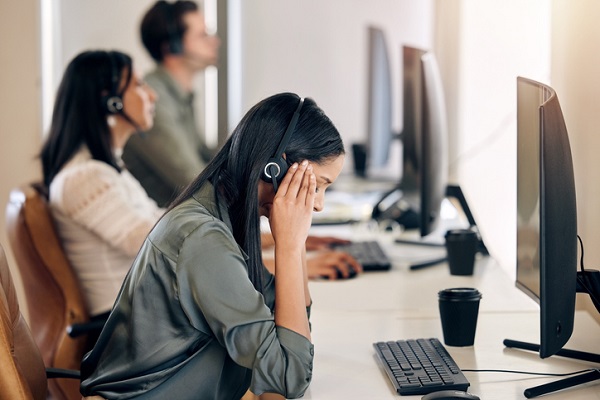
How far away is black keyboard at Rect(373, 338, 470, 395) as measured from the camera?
1.25 meters

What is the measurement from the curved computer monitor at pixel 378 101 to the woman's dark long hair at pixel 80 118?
113 centimetres

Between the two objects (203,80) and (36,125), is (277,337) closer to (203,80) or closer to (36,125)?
(36,125)

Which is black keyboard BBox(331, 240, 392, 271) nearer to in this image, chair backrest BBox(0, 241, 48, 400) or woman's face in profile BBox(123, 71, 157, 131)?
woman's face in profile BBox(123, 71, 157, 131)

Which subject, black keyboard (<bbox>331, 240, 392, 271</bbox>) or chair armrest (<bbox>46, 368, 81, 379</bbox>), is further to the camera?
black keyboard (<bbox>331, 240, 392, 271</bbox>)

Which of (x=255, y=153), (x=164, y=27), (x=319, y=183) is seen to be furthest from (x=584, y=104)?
(x=164, y=27)

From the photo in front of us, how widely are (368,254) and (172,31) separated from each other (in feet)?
6.77

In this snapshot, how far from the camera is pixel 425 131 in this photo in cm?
221

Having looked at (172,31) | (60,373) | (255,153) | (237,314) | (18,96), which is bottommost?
(60,373)

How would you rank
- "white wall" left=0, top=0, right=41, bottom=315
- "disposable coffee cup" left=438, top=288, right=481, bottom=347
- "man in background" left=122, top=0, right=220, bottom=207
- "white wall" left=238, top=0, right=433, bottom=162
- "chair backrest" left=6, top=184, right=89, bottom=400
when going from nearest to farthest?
"disposable coffee cup" left=438, top=288, right=481, bottom=347, "chair backrest" left=6, top=184, right=89, bottom=400, "white wall" left=0, top=0, right=41, bottom=315, "man in background" left=122, top=0, right=220, bottom=207, "white wall" left=238, top=0, right=433, bottom=162

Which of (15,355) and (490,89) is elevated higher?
(490,89)

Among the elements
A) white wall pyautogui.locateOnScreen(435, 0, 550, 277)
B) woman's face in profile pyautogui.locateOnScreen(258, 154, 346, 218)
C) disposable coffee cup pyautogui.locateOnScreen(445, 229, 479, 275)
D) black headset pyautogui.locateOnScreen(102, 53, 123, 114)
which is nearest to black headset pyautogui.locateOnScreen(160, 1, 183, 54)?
white wall pyautogui.locateOnScreen(435, 0, 550, 277)

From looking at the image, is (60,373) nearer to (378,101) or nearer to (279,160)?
(279,160)

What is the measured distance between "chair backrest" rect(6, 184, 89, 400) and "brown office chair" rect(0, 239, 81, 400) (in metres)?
0.49

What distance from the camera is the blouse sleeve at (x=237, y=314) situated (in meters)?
1.22
